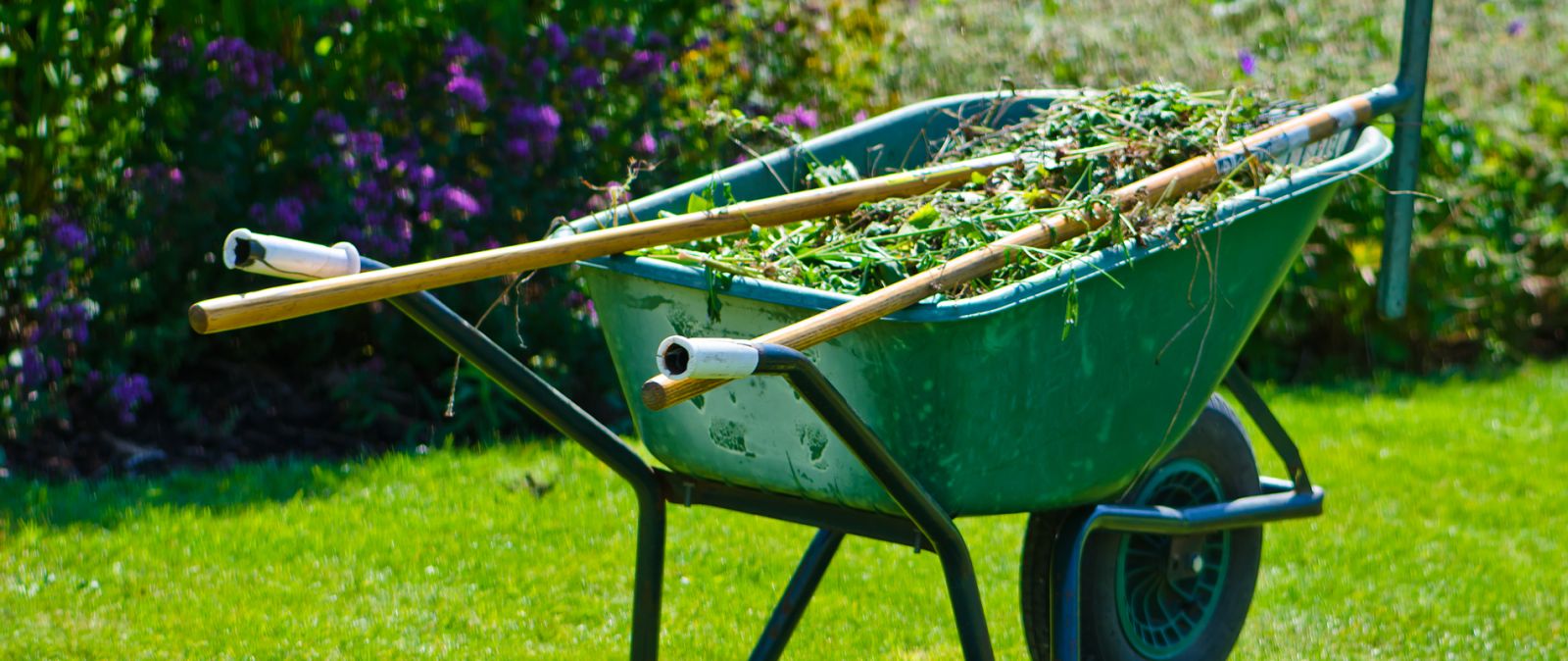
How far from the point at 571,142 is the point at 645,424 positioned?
2.53 meters

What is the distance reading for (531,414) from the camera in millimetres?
4672

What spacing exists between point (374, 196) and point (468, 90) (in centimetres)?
40

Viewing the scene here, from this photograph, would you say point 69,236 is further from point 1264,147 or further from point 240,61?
point 1264,147

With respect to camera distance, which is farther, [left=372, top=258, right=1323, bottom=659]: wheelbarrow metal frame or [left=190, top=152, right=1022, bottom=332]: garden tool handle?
[left=372, top=258, right=1323, bottom=659]: wheelbarrow metal frame

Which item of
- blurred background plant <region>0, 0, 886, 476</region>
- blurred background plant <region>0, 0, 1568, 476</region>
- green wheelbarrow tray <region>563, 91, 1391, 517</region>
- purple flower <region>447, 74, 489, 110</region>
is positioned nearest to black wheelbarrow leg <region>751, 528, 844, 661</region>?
green wheelbarrow tray <region>563, 91, 1391, 517</region>

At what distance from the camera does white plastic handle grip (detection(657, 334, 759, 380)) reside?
1601mm

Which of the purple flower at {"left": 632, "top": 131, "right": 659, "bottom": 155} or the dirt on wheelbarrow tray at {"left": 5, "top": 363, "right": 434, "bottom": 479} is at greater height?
the purple flower at {"left": 632, "top": 131, "right": 659, "bottom": 155}

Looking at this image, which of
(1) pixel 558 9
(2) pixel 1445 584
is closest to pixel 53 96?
(1) pixel 558 9

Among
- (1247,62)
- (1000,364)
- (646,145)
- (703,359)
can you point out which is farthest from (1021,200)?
(1247,62)

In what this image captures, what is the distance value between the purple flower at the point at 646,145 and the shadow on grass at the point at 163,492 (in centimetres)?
127

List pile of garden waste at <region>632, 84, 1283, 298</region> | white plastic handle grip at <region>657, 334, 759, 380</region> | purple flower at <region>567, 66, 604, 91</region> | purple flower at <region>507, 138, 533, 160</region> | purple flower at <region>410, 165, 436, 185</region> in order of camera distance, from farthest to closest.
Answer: purple flower at <region>567, 66, 604, 91</region> < purple flower at <region>507, 138, 533, 160</region> < purple flower at <region>410, 165, 436, 185</region> < pile of garden waste at <region>632, 84, 1283, 298</region> < white plastic handle grip at <region>657, 334, 759, 380</region>

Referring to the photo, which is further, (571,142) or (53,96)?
(571,142)

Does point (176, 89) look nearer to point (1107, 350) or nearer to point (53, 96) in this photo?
point (53, 96)

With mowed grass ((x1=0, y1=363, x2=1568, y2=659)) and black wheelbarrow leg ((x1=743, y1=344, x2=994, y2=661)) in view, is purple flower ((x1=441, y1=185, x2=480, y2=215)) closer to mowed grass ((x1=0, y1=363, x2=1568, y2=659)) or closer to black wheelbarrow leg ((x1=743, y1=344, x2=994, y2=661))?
mowed grass ((x1=0, y1=363, x2=1568, y2=659))
